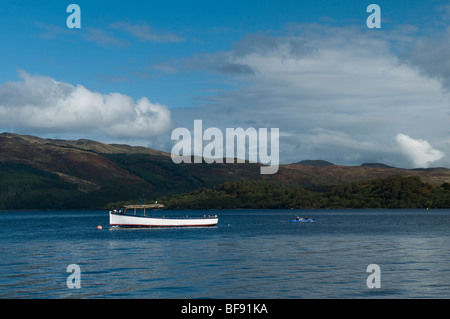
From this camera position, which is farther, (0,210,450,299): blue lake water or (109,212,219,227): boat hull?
(109,212,219,227): boat hull

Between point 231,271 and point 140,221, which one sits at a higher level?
point 231,271

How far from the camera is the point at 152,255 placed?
90.8 m

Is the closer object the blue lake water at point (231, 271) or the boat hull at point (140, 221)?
the blue lake water at point (231, 271)

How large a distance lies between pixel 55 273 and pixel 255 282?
27.5m

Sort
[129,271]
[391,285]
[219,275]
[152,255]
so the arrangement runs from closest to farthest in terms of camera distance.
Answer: [391,285], [219,275], [129,271], [152,255]

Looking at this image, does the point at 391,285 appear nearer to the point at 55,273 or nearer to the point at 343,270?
the point at 343,270

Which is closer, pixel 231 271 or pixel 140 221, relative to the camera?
pixel 231 271

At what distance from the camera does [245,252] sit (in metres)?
→ 92.9
